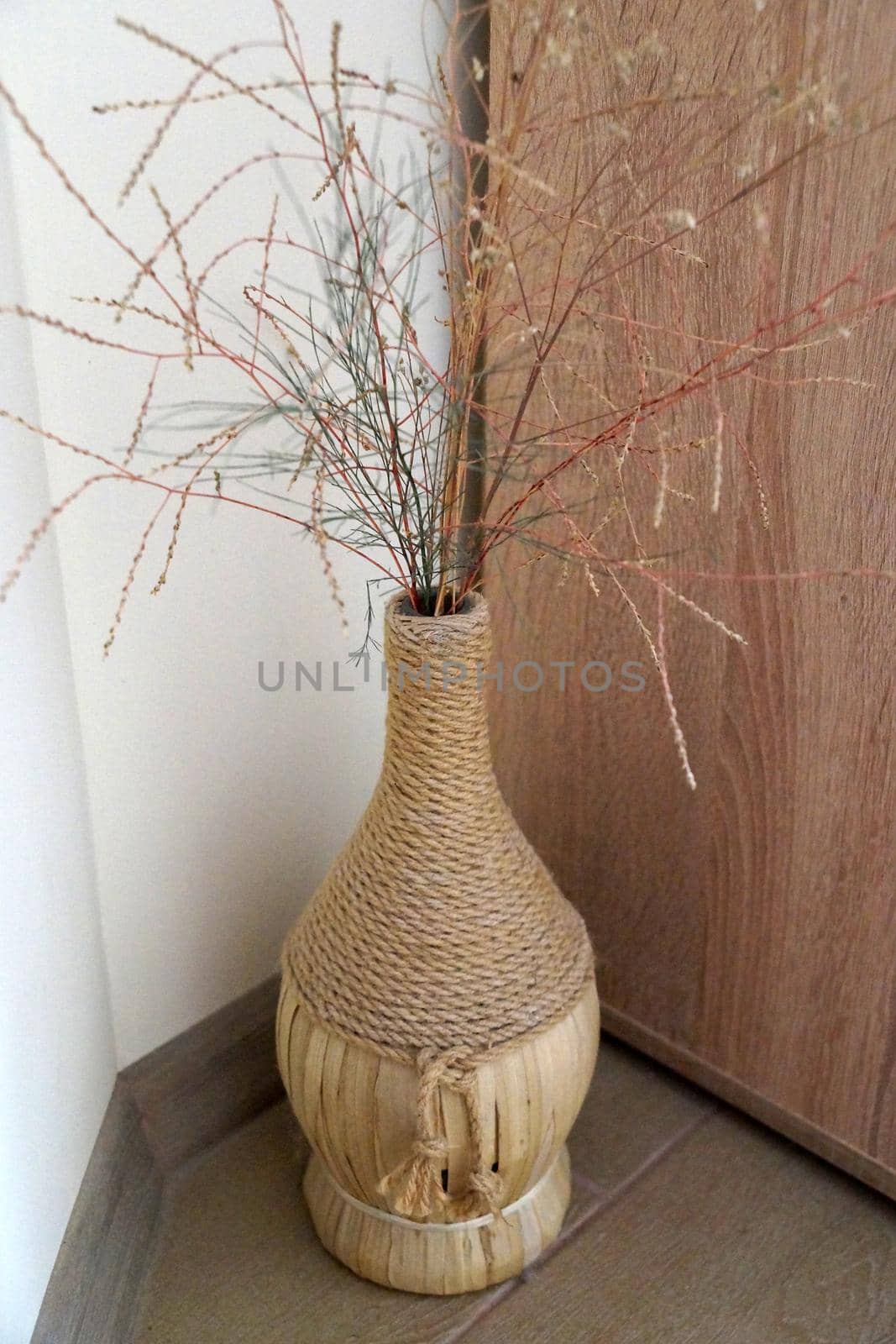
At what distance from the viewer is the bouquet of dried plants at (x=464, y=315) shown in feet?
2.73

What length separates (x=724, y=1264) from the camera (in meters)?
1.07

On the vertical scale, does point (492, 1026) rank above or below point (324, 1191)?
above

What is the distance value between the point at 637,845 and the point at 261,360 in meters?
0.65

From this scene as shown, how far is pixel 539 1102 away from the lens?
0.94 meters

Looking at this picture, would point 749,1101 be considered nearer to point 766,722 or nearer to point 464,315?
point 766,722

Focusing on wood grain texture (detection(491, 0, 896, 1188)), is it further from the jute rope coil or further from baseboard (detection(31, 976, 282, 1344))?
baseboard (detection(31, 976, 282, 1344))

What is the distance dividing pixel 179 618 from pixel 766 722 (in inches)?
22.4

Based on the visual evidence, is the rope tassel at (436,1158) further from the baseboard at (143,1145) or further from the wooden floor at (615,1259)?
the baseboard at (143,1145)

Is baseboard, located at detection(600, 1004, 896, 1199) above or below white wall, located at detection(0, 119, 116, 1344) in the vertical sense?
below

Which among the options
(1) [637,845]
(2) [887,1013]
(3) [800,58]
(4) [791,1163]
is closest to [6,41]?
(3) [800,58]

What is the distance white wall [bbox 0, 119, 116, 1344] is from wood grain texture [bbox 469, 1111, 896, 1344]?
1.39 feet

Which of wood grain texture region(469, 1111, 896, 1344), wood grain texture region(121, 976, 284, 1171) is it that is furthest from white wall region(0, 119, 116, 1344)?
wood grain texture region(469, 1111, 896, 1344)

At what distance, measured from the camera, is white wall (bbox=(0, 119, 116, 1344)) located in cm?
80

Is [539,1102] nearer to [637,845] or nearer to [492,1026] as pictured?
[492,1026]
